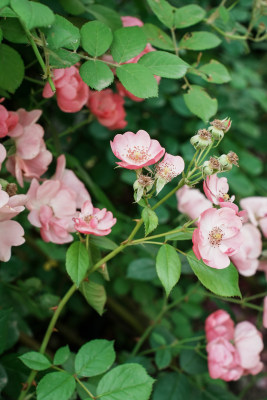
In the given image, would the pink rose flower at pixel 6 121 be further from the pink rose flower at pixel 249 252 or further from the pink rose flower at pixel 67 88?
the pink rose flower at pixel 249 252

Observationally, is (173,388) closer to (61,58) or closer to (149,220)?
(149,220)

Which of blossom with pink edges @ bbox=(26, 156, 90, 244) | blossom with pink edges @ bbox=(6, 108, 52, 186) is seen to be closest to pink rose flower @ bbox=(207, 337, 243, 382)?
blossom with pink edges @ bbox=(26, 156, 90, 244)

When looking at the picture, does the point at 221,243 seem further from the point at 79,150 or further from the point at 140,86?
the point at 79,150

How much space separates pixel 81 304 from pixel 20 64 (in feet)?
3.49

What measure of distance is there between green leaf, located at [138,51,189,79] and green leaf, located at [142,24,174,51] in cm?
13

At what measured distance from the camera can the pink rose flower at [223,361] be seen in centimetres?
85

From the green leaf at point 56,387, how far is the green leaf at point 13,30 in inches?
20.4

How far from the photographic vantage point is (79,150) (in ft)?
4.76

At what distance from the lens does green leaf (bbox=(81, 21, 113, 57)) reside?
703 mm

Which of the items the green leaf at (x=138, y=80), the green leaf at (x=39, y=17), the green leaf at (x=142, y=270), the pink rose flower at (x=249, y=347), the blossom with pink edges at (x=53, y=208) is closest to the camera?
the green leaf at (x=39, y=17)

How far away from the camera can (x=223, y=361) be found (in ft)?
2.80

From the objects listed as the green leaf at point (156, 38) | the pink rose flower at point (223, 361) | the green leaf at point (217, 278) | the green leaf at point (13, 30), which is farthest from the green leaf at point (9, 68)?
the pink rose flower at point (223, 361)

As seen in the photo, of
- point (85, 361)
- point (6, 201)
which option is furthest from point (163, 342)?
point (6, 201)

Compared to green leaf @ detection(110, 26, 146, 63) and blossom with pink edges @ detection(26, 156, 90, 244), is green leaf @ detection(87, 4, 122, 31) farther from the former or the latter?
blossom with pink edges @ detection(26, 156, 90, 244)
